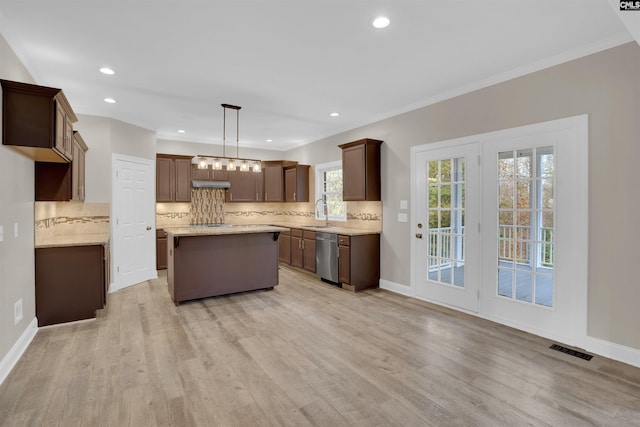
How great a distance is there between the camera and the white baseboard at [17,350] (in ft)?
8.16

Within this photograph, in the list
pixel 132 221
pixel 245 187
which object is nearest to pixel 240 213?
pixel 245 187

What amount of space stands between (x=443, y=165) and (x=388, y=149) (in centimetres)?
101

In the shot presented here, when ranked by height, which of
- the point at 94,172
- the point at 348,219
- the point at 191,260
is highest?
the point at 94,172

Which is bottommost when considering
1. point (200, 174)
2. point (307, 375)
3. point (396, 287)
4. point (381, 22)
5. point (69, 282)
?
point (307, 375)

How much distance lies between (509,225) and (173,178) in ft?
19.2

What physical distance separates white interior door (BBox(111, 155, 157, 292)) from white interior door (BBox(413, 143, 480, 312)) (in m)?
4.43

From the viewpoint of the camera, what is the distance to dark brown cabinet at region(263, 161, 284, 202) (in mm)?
7418

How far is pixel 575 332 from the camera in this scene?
304 centimetres

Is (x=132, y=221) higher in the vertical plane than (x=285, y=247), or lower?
higher

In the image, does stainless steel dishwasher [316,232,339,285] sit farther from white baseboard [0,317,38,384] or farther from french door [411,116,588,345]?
white baseboard [0,317,38,384]

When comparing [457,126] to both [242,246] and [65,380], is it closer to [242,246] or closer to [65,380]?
[242,246]

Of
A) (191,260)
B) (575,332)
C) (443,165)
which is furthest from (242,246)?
(575,332)

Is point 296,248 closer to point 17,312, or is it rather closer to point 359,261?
point 359,261

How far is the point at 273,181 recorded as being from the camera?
294 inches
